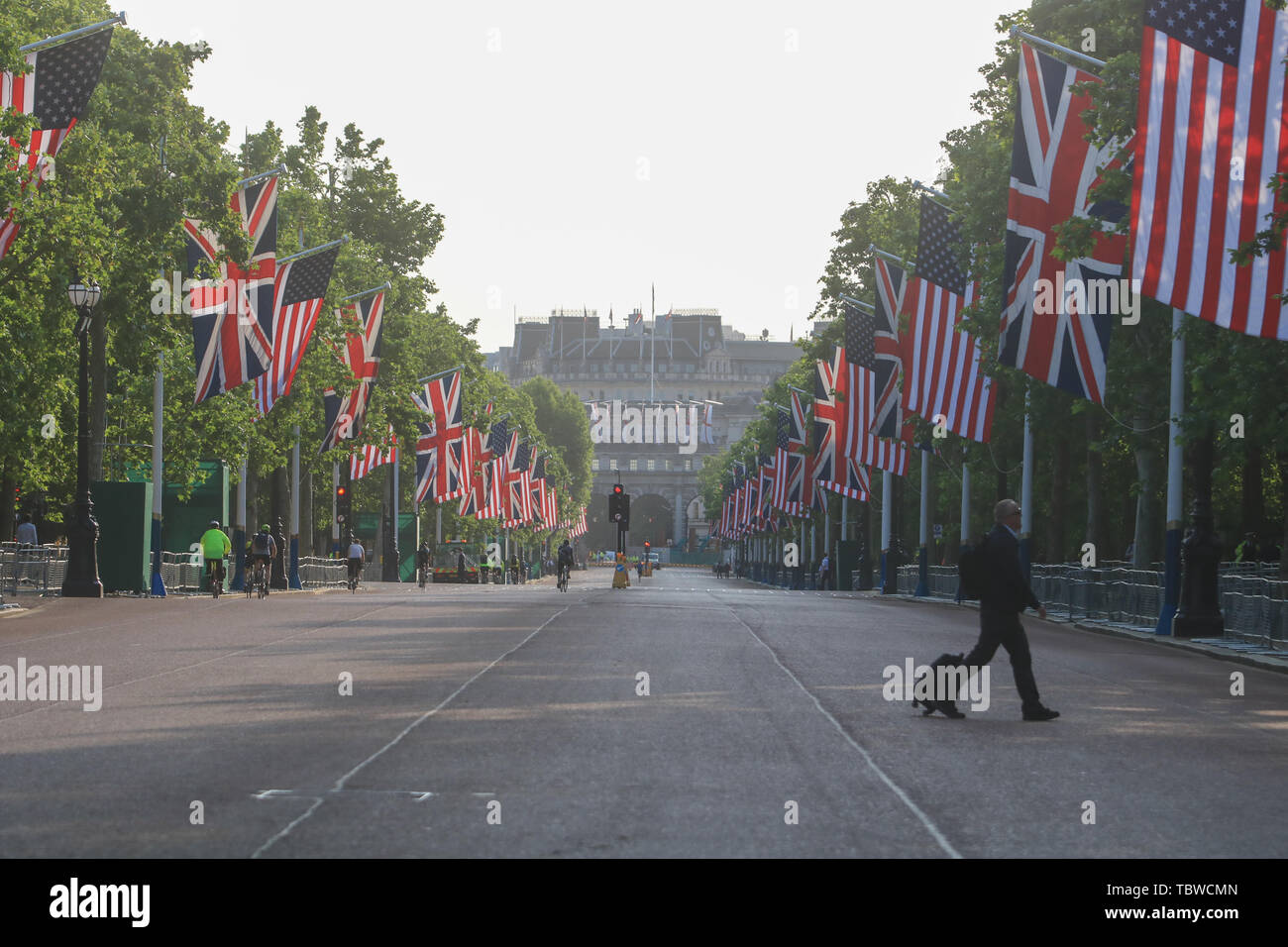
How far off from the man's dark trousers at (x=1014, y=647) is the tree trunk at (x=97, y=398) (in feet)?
101

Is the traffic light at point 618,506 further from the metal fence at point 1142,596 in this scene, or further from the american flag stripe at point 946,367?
the american flag stripe at point 946,367

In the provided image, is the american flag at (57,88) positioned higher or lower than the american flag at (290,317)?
higher

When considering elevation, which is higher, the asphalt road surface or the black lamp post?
the black lamp post

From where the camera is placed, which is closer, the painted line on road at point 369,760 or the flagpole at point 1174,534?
the painted line on road at point 369,760

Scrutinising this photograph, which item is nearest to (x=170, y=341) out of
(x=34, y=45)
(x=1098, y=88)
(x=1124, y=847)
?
(x=34, y=45)

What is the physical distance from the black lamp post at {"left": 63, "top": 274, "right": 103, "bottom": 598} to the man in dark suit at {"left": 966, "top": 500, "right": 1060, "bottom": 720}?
24.0 meters

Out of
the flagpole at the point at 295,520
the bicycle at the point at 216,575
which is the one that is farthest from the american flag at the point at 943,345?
the flagpole at the point at 295,520

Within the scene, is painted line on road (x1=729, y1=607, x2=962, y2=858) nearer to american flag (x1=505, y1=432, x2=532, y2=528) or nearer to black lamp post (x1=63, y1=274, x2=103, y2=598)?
black lamp post (x1=63, y1=274, x2=103, y2=598)

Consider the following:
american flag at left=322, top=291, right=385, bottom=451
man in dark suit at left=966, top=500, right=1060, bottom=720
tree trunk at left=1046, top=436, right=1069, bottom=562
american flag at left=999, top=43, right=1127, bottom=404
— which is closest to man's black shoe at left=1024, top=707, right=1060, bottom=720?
man in dark suit at left=966, top=500, right=1060, bottom=720

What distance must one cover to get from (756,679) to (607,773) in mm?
7934

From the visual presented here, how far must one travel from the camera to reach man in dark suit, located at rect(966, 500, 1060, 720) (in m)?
16.0

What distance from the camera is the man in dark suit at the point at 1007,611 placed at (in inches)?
631

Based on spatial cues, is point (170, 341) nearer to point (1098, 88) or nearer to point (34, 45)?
point (34, 45)
